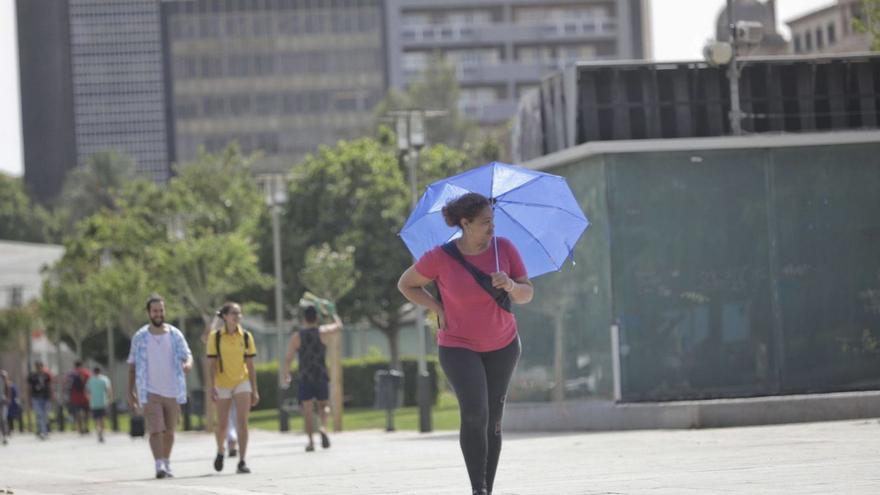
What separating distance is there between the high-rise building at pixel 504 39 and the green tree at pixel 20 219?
29237 millimetres

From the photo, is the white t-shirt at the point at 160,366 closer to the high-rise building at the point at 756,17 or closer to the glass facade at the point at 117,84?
the high-rise building at the point at 756,17

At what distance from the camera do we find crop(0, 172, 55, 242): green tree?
134 meters

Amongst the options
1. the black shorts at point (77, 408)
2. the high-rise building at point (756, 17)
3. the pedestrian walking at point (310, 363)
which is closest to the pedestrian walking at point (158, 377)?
the pedestrian walking at point (310, 363)

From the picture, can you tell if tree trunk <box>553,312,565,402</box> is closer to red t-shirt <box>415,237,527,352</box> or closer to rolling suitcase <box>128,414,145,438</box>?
rolling suitcase <box>128,414,145,438</box>

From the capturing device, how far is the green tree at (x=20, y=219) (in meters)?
134

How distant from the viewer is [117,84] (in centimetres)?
16675

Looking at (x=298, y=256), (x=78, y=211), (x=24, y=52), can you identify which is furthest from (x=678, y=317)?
(x=24, y=52)

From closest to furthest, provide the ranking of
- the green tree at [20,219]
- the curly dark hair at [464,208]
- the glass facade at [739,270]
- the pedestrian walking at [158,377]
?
the curly dark hair at [464,208] → the pedestrian walking at [158,377] → the glass facade at [739,270] → the green tree at [20,219]

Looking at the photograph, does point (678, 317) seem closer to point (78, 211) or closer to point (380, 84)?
point (78, 211)

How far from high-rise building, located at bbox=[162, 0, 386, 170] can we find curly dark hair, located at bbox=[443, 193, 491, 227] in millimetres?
116664

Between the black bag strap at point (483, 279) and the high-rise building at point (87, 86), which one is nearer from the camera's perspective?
the black bag strap at point (483, 279)

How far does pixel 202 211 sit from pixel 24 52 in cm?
8969

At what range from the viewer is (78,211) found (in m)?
106

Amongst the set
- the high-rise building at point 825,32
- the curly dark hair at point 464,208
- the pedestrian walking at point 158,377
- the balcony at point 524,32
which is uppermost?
the balcony at point 524,32
